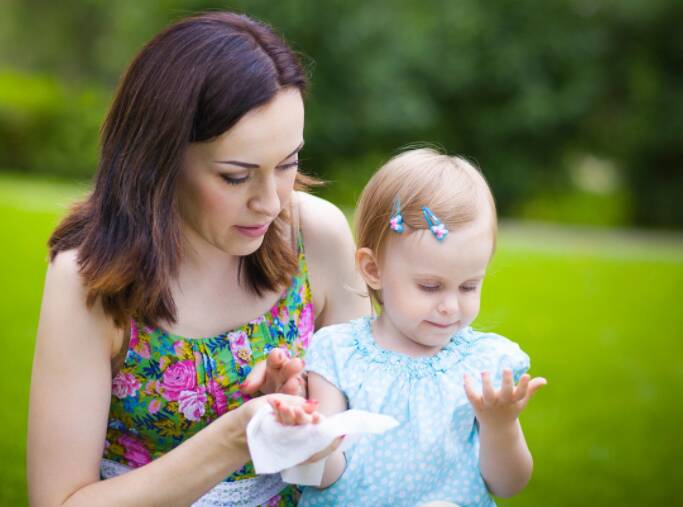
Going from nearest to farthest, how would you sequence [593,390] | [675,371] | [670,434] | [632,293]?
[670,434], [593,390], [675,371], [632,293]

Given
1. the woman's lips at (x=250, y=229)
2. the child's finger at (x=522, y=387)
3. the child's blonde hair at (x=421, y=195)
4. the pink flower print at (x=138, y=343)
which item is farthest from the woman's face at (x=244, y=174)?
the child's finger at (x=522, y=387)

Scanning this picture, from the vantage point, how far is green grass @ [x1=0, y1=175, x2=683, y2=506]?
4938 mm

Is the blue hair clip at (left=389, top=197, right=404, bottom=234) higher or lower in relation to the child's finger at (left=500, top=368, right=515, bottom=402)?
higher

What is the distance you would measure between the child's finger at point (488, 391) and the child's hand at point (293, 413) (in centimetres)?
41

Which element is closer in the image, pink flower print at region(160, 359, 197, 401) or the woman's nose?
the woman's nose

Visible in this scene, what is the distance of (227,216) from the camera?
2.53 meters

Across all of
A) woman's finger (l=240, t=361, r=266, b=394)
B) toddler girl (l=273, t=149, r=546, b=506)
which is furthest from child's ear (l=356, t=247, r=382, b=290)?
woman's finger (l=240, t=361, r=266, b=394)

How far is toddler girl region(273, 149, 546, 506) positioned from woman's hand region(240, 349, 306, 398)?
0.10m

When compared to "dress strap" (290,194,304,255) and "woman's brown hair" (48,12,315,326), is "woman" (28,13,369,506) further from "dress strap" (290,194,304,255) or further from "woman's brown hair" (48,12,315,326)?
"dress strap" (290,194,304,255)

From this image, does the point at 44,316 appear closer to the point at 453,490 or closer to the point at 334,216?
the point at 334,216

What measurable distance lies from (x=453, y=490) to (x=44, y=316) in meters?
1.22

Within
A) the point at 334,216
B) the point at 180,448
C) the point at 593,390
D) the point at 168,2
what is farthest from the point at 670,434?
the point at 168,2

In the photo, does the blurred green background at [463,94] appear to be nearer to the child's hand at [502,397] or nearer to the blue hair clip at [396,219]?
the blue hair clip at [396,219]

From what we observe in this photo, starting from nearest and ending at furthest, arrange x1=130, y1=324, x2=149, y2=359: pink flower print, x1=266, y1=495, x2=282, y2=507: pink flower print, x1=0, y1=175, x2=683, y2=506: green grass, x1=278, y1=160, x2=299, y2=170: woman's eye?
1. x1=278, y1=160, x2=299, y2=170: woman's eye
2. x1=130, y1=324, x2=149, y2=359: pink flower print
3. x1=266, y1=495, x2=282, y2=507: pink flower print
4. x1=0, y1=175, x2=683, y2=506: green grass
